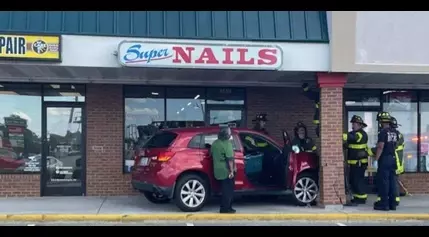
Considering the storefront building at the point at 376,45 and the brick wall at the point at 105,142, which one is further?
the brick wall at the point at 105,142

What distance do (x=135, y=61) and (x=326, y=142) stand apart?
4.41 metres

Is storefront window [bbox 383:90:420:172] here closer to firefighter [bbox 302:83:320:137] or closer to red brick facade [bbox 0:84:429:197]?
red brick facade [bbox 0:84:429:197]

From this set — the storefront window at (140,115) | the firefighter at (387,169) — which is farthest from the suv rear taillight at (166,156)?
the firefighter at (387,169)

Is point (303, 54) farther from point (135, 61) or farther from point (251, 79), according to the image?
point (135, 61)

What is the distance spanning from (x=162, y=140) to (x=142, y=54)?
1785mm

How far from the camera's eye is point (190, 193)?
10945mm

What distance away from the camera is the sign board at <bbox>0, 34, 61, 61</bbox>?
34.2 ft

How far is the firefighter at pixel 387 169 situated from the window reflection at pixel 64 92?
7167mm

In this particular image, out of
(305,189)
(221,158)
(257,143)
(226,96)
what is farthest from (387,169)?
(226,96)

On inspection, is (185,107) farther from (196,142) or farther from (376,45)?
(376,45)

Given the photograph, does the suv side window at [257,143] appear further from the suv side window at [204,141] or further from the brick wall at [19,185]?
the brick wall at [19,185]

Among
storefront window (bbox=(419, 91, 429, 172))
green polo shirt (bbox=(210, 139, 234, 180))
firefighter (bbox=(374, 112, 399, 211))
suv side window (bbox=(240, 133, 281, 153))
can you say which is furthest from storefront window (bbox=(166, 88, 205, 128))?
storefront window (bbox=(419, 91, 429, 172))

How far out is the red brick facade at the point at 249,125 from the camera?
11.8 metres

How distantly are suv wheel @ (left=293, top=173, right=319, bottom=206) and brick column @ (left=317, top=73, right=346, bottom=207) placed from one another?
19 centimetres
